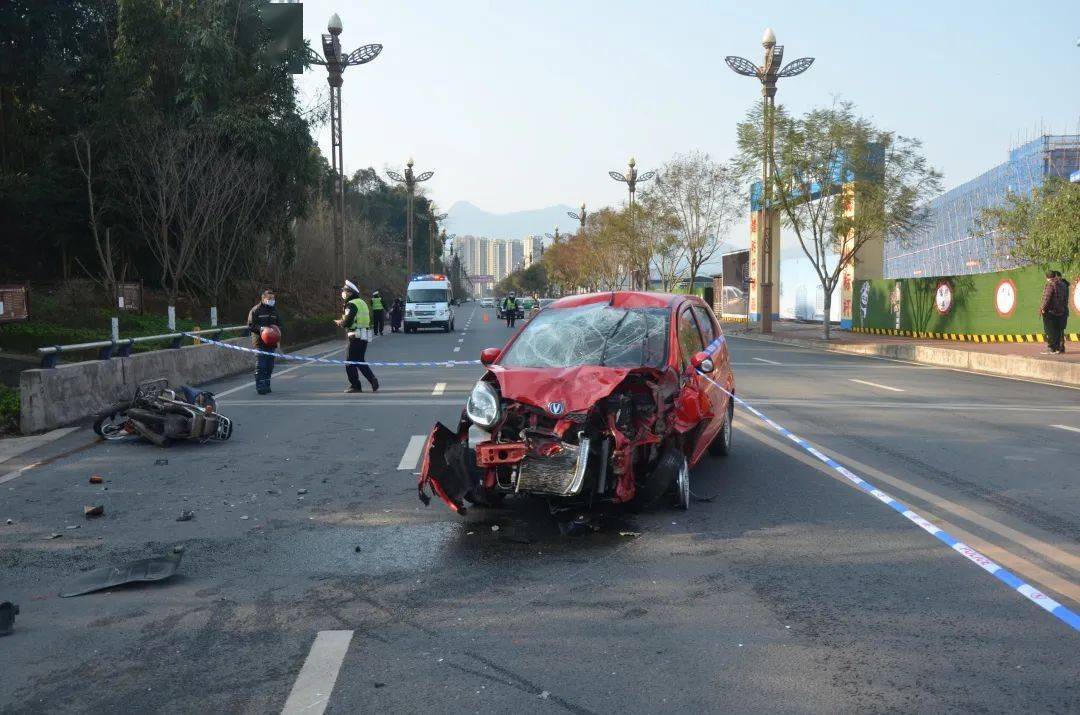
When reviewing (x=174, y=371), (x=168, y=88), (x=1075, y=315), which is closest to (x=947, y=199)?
(x=1075, y=315)

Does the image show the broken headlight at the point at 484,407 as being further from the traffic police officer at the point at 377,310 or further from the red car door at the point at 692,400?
the traffic police officer at the point at 377,310

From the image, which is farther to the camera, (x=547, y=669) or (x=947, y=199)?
(x=947, y=199)

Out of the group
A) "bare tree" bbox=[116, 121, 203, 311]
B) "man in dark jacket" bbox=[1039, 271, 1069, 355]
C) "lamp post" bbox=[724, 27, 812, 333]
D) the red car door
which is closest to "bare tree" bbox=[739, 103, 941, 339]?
"lamp post" bbox=[724, 27, 812, 333]

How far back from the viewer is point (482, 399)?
6887 mm

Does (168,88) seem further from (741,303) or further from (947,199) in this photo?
(947,199)

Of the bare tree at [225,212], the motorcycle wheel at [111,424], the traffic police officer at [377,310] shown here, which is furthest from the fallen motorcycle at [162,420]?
the bare tree at [225,212]

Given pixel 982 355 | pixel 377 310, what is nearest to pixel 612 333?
pixel 982 355

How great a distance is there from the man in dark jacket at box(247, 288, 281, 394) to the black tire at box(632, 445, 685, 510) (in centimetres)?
1016

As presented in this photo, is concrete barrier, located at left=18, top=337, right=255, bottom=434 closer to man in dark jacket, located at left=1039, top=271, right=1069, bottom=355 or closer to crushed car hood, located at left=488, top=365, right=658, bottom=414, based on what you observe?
crushed car hood, located at left=488, top=365, right=658, bottom=414

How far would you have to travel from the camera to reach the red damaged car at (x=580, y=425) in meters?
6.49

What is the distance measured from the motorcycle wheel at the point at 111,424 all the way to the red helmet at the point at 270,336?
4.68m

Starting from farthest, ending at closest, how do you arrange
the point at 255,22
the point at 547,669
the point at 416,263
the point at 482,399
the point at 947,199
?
the point at 416,263 → the point at 947,199 → the point at 255,22 → the point at 482,399 → the point at 547,669

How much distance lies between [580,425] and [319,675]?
2.91 m

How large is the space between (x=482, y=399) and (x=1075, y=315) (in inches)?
914
